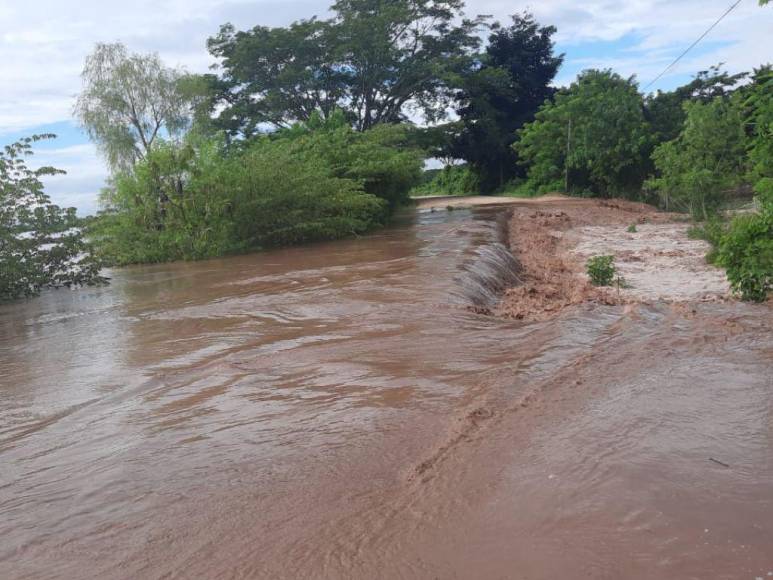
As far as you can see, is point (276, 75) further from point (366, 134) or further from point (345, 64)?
point (366, 134)

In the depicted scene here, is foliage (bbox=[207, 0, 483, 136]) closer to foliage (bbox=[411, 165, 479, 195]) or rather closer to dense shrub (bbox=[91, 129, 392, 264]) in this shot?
foliage (bbox=[411, 165, 479, 195])

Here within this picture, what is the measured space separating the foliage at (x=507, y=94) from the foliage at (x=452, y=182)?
320cm

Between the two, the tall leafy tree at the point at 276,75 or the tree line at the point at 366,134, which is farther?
the tall leafy tree at the point at 276,75

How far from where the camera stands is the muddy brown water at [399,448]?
2.88m

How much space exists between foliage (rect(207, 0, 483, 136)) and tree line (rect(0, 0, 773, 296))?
0.07 metres

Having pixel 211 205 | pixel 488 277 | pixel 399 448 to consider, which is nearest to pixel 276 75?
pixel 211 205

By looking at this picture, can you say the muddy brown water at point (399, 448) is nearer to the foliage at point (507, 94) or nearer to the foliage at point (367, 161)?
the foliage at point (367, 161)

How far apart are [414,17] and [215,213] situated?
21.9 meters

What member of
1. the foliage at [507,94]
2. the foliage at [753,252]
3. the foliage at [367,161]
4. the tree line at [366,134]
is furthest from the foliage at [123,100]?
the foliage at [753,252]

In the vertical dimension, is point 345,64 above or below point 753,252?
above

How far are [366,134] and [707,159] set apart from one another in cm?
1140

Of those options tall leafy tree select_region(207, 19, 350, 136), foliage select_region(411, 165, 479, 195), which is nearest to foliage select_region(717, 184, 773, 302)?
tall leafy tree select_region(207, 19, 350, 136)

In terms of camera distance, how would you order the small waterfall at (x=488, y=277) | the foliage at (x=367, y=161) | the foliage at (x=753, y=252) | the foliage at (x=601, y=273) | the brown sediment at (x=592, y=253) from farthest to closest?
1. the foliage at (x=367, y=161)
2. the foliage at (x=601, y=273)
3. the brown sediment at (x=592, y=253)
4. the small waterfall at (x=488, y=277)
5. the foliage at (x=753, y=252)

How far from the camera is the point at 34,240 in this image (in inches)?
496
